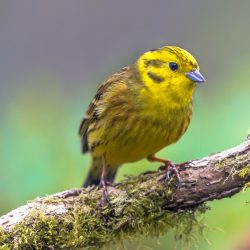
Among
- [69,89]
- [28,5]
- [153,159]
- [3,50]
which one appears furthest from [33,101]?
[28,5]

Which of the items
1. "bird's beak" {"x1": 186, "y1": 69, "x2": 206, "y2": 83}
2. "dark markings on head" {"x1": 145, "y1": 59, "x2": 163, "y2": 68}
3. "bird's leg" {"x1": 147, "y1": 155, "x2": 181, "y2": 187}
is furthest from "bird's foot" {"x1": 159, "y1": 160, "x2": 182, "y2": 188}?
"dark markings on head" {"x1": 145, "y1": 59, "x2": 163, "y2": 68}

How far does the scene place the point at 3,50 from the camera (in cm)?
987

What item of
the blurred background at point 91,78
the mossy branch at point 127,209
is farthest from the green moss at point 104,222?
the blurred background at point 91,78

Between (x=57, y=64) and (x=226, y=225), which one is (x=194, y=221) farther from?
(x=57, y=64)

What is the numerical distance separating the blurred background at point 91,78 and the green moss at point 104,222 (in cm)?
14

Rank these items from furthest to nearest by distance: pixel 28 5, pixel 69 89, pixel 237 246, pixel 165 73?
1. pixel 28 5
2. pixel 69 89
3. pixel 165 73
4. pixel 237 246

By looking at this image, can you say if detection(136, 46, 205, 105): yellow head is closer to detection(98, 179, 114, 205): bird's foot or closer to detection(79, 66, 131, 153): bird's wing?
detection(79, 66, 131, 153): bird's wing

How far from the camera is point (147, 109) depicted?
16.8 feet

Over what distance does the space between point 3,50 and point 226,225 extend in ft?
17.9

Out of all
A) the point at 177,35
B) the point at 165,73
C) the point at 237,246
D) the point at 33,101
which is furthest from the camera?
the point at 177,35

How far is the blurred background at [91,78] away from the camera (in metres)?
5.29

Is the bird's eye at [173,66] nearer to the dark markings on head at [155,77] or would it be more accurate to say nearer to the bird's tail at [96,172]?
the dark markings on head at [155,77]

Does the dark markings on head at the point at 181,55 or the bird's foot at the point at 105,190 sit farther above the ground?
the dark markings on head at the point at 181,55

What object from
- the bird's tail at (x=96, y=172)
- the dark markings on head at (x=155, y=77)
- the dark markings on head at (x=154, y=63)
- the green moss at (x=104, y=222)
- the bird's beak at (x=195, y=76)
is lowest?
the green moss at (x=104, y=222)
